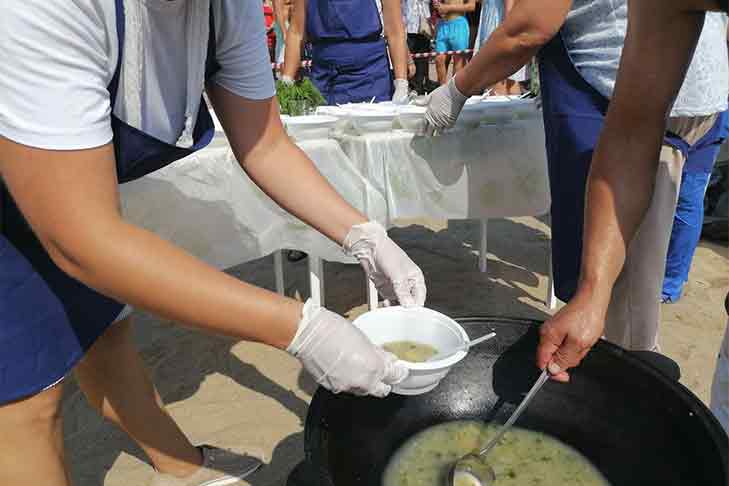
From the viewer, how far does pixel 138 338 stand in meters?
2.86

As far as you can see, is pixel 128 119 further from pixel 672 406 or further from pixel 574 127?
pixel 574 127

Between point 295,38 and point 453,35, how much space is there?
3288 mm

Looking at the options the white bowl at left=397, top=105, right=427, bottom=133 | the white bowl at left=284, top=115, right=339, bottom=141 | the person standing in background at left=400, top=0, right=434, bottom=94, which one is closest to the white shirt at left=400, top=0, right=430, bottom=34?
the person standing in background at left=400, top=0, right=434, bottom=94

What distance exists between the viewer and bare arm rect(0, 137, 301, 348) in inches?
31.7

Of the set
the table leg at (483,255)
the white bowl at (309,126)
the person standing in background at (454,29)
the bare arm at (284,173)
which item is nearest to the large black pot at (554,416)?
the bare arm at (284,173)

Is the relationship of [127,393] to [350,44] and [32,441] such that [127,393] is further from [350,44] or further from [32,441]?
[350,44]

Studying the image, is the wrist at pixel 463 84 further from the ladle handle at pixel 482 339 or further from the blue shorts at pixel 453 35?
the blue shorts at pixel 453 35

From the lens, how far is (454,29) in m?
6.28

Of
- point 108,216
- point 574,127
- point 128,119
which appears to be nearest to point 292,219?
point 574,127

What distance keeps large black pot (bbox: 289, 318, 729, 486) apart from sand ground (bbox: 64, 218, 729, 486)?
0.91 metres

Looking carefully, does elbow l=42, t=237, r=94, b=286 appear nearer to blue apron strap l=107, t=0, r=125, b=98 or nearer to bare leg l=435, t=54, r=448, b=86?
blue apron strap l=107, t=0, r=125, b=98

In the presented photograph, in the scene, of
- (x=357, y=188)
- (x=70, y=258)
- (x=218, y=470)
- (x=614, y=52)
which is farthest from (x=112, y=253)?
(x=357, y=188)

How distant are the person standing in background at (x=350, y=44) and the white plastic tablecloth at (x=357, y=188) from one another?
3.21 ft

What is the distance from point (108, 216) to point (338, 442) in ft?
1.94
